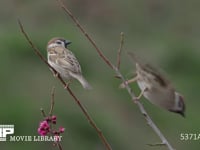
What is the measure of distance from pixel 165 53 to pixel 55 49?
4.61 meters

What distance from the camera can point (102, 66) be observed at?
8.23 meters

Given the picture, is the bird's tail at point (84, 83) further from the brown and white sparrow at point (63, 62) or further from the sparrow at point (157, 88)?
the sparrow at point (157, 88)

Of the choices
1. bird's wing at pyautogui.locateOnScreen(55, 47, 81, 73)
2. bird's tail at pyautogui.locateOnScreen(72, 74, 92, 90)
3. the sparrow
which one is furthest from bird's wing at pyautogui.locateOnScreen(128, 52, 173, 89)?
bird's wing at pyautogui.locateOnScreen(55, 47, 81, 73)

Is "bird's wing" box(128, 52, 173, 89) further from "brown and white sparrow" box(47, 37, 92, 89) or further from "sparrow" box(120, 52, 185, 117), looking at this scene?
"brown and white sparrow" box(47, 37, 92, 89)

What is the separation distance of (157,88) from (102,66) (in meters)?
5.98

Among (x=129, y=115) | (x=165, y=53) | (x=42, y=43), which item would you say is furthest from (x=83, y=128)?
(x=165, y=53)

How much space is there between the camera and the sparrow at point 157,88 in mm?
2213

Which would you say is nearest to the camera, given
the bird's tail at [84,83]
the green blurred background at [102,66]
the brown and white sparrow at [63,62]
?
the bird's tail at [84,83]

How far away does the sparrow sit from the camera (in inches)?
87.1

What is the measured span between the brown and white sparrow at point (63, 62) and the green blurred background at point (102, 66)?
94.2 inches

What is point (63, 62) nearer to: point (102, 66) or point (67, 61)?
point (67, 61)

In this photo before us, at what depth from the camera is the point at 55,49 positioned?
13.9ft

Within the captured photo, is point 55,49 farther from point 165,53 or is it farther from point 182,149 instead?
point 165,53

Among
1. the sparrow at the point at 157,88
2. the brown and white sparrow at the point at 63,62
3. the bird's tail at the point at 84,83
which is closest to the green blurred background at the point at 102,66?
the brown and white sparrow at the point at 63,62
